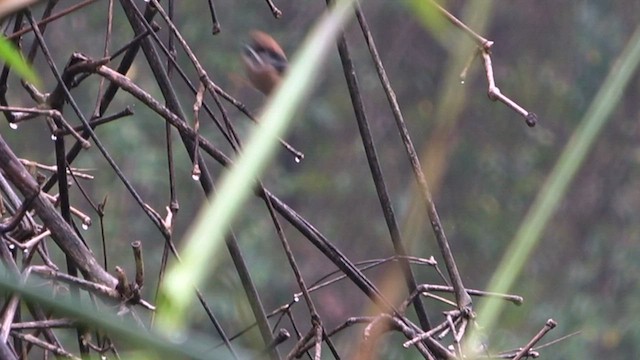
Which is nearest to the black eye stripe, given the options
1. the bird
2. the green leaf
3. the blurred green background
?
the bird

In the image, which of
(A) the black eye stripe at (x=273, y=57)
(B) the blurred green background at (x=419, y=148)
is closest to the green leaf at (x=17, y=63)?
(A) the black eye stripe at (x=273, y=57)

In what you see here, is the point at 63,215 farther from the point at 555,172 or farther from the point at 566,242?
the point at 566,242

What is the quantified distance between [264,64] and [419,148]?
252 centimetres

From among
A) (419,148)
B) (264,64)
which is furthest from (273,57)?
(419,148)

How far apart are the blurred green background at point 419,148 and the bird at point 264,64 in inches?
89.4

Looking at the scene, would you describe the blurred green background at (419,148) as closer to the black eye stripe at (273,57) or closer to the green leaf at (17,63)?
the black eye stripe at (273,57)

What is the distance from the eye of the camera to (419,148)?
4.15 metres

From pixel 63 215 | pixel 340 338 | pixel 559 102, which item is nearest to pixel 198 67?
pixel 63 215

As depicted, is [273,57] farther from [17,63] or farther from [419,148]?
[419,148]

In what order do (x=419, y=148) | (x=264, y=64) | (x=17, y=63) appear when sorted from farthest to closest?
(x=419, y=148) → (x=264, y=64) → (x=17, y=63)

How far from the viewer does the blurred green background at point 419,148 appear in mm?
4297

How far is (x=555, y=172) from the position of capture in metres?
0.33

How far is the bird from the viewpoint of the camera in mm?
1622

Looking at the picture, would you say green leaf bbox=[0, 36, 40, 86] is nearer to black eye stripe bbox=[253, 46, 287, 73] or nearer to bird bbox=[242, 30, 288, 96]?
bird bbox=[242, 30, 288, 96]
